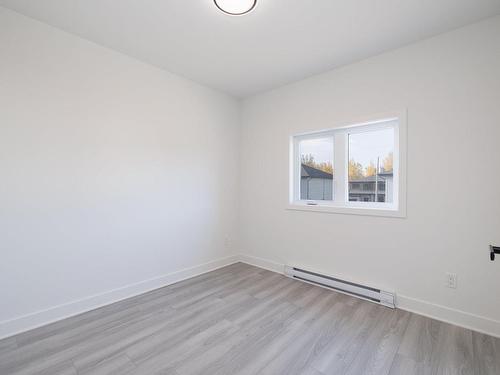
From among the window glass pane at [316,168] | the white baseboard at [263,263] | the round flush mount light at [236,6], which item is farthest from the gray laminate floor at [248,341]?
the round flush mount light at [236,6]

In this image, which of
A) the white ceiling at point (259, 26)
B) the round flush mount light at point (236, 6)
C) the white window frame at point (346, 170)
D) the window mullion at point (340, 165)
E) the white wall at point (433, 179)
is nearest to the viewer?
the round flush mount light at point (236, 6)

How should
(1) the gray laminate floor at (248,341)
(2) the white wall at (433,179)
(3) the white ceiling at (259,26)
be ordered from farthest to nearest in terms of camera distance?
(2) the white wall at (433,179) < (3) the white ceiling at (259,26) < (1) the gray laminate floor at (248,341)

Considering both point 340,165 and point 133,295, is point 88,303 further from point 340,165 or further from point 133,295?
point 340,165

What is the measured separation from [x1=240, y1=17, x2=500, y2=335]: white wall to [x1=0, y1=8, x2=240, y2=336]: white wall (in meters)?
1.69

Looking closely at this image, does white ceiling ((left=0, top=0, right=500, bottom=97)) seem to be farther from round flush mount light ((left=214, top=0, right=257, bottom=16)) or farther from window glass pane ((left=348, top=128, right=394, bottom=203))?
window glass pane ((left=348, top=128, right=394, bottom=203))

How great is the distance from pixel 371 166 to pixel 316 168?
2.24 feet

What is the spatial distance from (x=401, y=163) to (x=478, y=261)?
101 centimetres

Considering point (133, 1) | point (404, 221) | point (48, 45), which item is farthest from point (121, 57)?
point (404, 221)

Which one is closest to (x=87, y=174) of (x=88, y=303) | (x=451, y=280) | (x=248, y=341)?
(x=88, y=303)

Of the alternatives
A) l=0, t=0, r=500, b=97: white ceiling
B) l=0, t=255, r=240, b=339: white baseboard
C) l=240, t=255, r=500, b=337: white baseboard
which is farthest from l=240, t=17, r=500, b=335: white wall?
l=0, t=255, r=240, b=339: white baseboard

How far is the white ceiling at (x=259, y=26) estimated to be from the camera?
1.84 m

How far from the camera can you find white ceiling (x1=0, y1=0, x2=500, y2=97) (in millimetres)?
1840

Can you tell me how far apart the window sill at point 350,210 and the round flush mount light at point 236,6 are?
212 centimetres

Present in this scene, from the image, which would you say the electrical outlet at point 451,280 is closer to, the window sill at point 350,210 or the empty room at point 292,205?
the empty room at point 292,205
